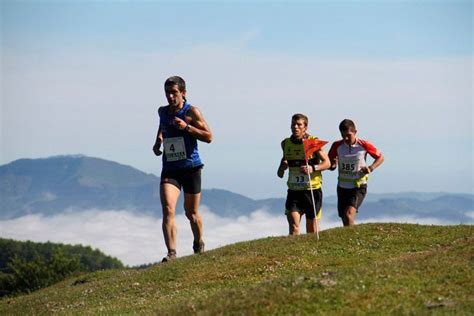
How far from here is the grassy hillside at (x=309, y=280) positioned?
1383 cm

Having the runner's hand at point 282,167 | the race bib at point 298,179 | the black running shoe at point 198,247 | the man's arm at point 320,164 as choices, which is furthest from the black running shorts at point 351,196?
the black running shoe at point 198,247

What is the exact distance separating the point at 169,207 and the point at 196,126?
73.0 inches

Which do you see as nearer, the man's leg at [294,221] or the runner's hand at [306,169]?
the runner's hand at [306,169]

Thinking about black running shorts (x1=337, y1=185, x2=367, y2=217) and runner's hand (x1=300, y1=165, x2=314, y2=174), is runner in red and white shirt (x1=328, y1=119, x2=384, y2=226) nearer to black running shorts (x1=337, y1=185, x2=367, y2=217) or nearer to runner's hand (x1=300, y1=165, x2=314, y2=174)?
black running shorts (x1=337, y1=185, x2=367, y2=217)

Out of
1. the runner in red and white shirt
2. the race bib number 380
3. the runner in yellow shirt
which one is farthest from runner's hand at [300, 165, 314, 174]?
the race bib number 380

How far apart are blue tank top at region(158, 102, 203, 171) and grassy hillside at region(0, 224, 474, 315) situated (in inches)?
87.7

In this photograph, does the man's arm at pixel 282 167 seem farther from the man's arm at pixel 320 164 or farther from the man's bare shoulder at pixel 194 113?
the man's bare shoulder at pixel 194 113

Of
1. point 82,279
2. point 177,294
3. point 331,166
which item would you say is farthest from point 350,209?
point 82,279

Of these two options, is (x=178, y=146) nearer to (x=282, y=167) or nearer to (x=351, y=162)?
(x=282, y=167)

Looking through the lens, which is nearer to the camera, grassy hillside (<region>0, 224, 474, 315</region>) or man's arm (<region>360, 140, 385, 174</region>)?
grassy hillside (<region>0, 224, 474, 315</region>)

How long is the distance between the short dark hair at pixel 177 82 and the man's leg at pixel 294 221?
4.26m

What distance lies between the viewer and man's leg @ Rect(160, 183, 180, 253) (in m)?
21.3

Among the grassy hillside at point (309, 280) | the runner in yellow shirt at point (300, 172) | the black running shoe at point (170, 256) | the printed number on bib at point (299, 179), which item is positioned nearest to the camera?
the grassy hillside at point (309, 280)

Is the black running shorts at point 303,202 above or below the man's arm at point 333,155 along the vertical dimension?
below
